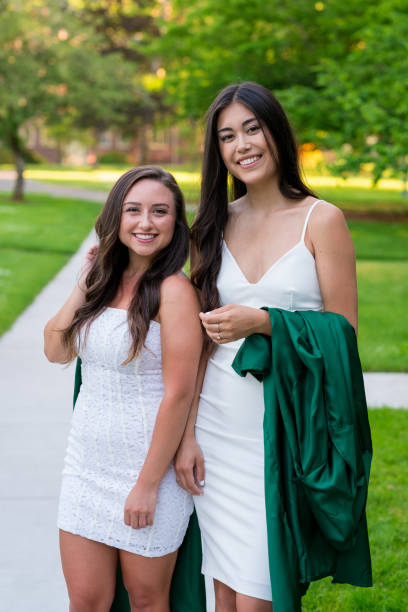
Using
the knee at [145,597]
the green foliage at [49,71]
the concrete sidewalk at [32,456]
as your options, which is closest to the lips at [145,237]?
the knee at [145,597]

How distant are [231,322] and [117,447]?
1.77 ft

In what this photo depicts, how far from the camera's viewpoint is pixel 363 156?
15078 mm

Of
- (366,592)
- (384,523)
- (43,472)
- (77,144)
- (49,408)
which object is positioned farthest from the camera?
(77,144)

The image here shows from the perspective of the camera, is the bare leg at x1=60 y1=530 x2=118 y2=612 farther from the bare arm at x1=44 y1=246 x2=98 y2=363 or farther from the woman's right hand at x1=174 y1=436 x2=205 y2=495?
the bare arm at x1=44 y1=246 x2=98 y2=363

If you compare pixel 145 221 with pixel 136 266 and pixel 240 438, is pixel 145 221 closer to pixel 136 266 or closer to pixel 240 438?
pixel 136 266

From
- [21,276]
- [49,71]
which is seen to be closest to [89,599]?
[21,276]

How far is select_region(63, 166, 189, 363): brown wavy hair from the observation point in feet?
7.91

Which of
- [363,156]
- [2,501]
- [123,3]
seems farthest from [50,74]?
[123,3]

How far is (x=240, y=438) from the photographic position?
2.38 m

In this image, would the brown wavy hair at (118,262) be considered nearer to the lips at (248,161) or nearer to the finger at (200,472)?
the lips at (248,161)

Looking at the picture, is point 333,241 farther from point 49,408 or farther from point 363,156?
point 363,156

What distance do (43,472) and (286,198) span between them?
296cm

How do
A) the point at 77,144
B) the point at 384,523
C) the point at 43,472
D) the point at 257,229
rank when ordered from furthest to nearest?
1. the point at 77,144
2. the point at 43,472
3. the point at 384,523
4. the point at 257,229

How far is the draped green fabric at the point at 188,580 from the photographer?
8.25 ft
